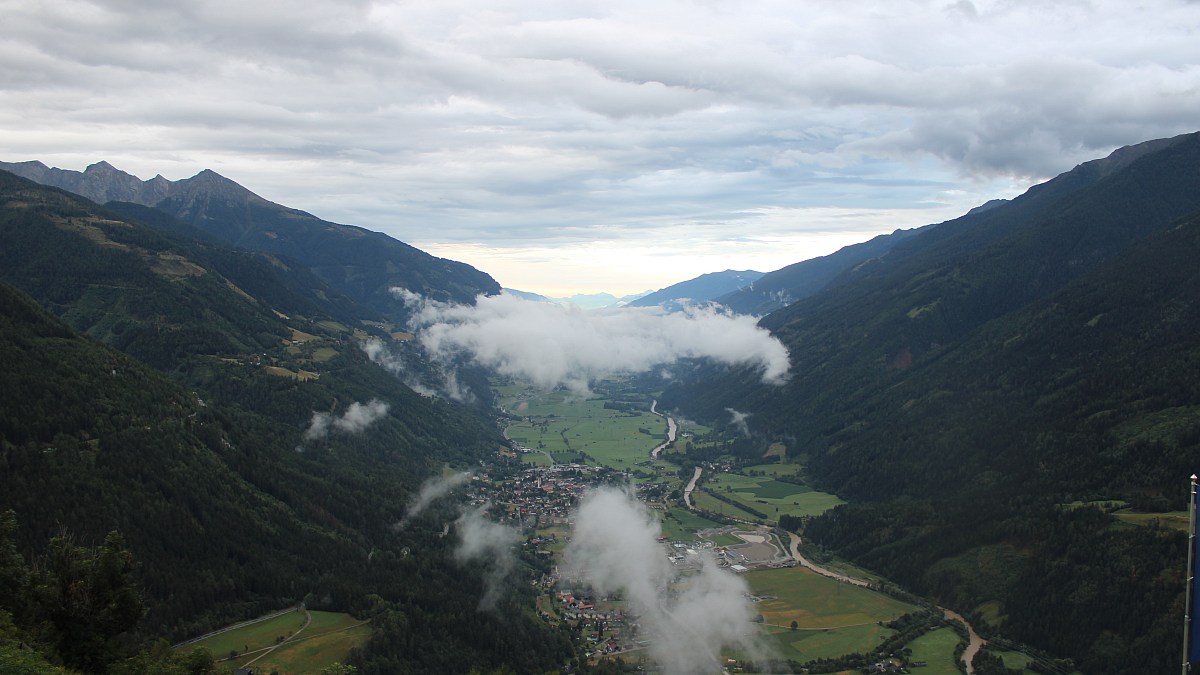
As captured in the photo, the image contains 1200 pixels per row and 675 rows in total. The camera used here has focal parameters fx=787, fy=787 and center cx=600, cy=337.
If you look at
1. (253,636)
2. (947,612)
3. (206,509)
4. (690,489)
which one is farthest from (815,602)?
(206,509)

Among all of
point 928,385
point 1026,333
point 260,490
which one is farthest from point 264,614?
point 1026,333

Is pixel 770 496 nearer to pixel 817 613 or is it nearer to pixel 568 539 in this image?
pixel 568 539

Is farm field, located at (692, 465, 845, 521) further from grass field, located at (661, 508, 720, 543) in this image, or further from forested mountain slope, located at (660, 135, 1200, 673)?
grass field, located at (661, 508, 720, 543)

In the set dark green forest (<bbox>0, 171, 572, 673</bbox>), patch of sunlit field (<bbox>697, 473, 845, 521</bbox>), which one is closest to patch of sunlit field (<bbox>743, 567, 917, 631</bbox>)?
dark green forest (<bbox>0, 171, 572, 673</bbox>)

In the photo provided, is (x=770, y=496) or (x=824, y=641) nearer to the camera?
(x=824, y=641)

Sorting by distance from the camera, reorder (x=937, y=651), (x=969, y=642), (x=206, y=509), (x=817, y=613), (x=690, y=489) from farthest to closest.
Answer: (x=690, y=489) < (x=817, y=613) < (x=206, y=509) < (x=969, y=642) < (x=937, y=651)

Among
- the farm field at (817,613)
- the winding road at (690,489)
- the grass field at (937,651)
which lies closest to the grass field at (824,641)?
the farm field at (817,613)

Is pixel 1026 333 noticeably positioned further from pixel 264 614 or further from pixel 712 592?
pixel 264 614
